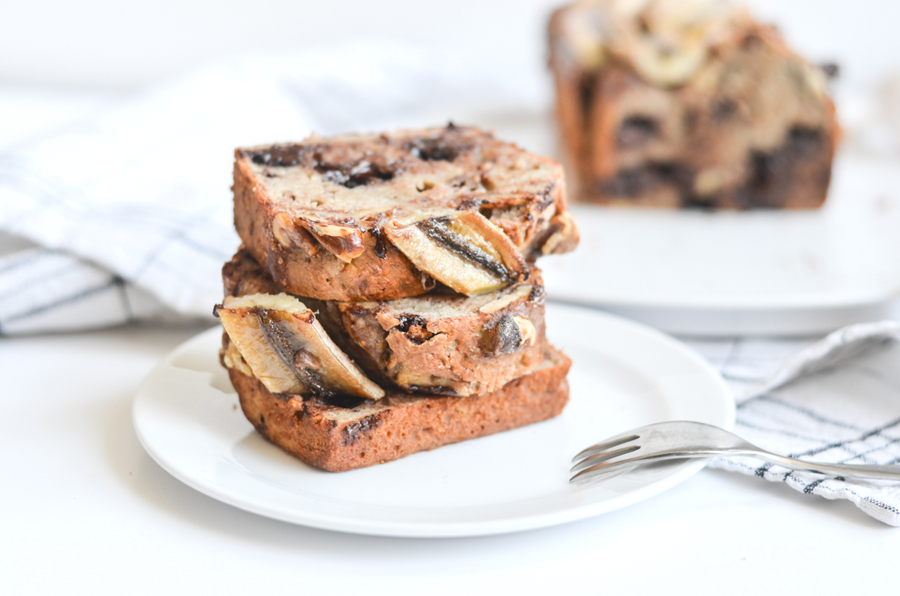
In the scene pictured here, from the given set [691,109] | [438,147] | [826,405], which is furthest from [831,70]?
[438,147]

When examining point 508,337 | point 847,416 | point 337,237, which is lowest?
point 847,416

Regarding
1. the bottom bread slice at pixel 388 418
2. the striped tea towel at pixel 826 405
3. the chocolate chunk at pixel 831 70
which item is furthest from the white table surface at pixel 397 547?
the chocolate chunk at pixel 831 70

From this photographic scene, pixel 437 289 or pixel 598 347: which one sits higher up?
pixel 437 289

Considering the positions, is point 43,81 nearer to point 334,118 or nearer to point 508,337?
point 334,118

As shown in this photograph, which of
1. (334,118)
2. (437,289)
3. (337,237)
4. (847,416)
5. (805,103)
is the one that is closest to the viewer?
(337,237)

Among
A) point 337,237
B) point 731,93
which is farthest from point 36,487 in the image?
point 731,93

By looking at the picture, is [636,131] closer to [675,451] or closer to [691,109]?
[691,109]
